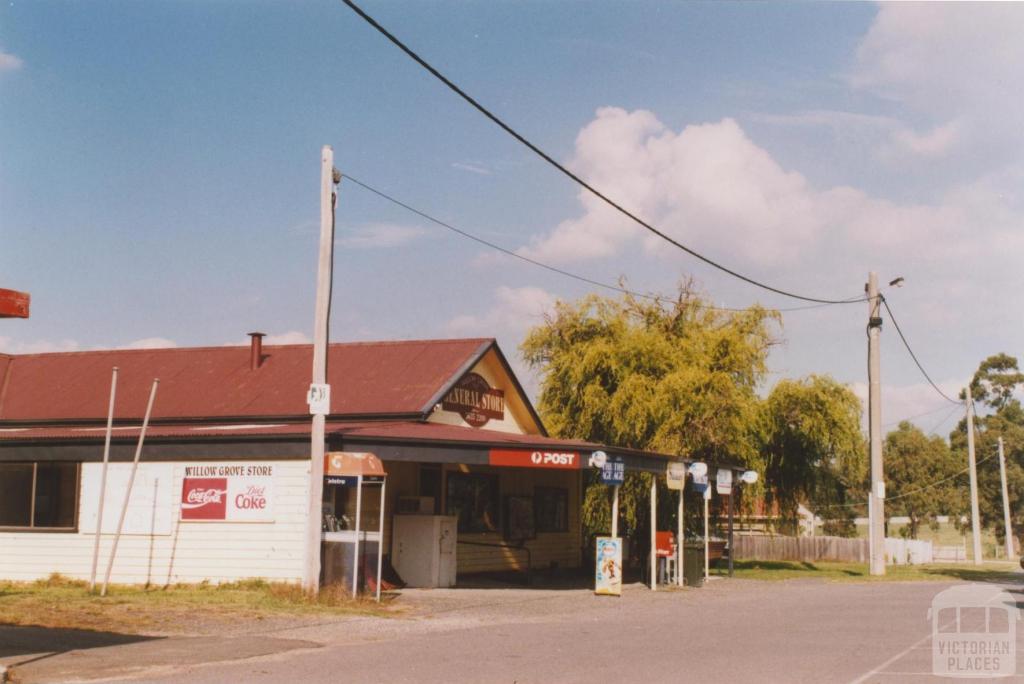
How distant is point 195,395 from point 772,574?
55.0 ft

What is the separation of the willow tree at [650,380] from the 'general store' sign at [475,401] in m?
3.74

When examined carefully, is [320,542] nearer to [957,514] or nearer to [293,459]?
[293,459]

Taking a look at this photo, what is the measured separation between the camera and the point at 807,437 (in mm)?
33844

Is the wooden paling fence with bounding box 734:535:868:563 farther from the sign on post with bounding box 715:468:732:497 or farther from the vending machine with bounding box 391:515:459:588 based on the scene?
the vending machine with bounding box 391:515:459:588

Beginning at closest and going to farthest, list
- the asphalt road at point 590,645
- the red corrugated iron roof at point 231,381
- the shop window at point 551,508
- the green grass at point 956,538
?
the asphalt road at point 590,645 < the red corrugated iron roof at point 231,381 < the shop window at point 551,508 < the green grass at point 956,538

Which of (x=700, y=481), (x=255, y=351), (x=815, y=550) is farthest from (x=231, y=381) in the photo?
(x=815, y=550)

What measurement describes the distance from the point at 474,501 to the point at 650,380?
668 centimetres

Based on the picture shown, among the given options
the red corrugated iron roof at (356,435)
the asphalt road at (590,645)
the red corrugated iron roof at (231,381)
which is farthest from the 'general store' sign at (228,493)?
the red corrugated iron roof at (231,381)

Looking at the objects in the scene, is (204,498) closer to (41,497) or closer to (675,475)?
(41,497)

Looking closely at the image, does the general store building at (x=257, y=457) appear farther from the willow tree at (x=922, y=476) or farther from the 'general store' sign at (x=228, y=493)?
the willow tree at (x=922, y=476)

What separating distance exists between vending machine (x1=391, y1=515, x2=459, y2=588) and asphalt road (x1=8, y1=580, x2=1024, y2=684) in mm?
1476

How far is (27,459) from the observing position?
23266mm

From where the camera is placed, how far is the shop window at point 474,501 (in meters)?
26.6

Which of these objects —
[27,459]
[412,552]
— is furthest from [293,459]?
[27,459]
